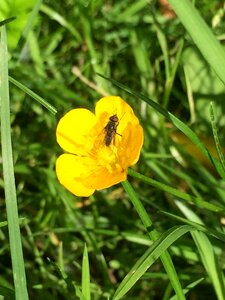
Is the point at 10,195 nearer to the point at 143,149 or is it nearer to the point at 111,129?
the point at 111,129

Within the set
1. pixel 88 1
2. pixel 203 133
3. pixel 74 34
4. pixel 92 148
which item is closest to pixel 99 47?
pixel 74 34

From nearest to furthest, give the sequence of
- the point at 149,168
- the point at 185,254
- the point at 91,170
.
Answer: the point at 91,170
the point at 185,254
the point at 149,168

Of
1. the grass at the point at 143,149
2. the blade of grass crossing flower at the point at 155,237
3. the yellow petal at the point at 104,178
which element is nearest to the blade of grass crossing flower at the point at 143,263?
the blade of grass crossing flower at the point at 155,237

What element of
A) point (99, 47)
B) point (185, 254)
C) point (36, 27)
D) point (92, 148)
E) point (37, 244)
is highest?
point (36, 27)

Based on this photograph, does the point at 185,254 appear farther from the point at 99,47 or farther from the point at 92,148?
the point at 99,47

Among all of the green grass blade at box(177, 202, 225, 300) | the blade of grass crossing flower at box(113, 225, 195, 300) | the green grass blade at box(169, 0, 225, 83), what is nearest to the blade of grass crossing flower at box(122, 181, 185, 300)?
the blade of grass crossing flower at box(113, 225, 195, 300)
